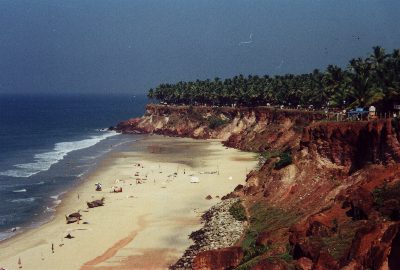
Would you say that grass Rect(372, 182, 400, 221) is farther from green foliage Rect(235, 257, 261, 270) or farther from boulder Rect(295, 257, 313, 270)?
green foliage Rect(235, 257, 261, 270)

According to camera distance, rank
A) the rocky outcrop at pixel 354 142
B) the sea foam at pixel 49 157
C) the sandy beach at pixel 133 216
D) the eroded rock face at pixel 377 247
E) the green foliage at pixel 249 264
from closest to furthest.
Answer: the eroded rock face at pixel 377 247
the green foliage at pixel 249 264
the rocky outcrop at pixel 354 142
the sandy beach at pixel 133 216
the sea foam at pixel 49 157

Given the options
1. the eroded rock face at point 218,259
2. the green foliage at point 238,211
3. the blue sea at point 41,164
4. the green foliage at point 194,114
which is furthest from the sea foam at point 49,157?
the eroded rock face at point 218,259

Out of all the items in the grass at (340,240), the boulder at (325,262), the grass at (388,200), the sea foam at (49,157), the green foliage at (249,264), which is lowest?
the sea foam at (49,157)

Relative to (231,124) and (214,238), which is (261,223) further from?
(231,124)

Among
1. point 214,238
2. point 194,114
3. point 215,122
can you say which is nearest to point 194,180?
point 214,238

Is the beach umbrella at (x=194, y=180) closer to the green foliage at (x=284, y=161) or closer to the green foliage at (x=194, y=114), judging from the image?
the green foliage at (x=284, y=161)
